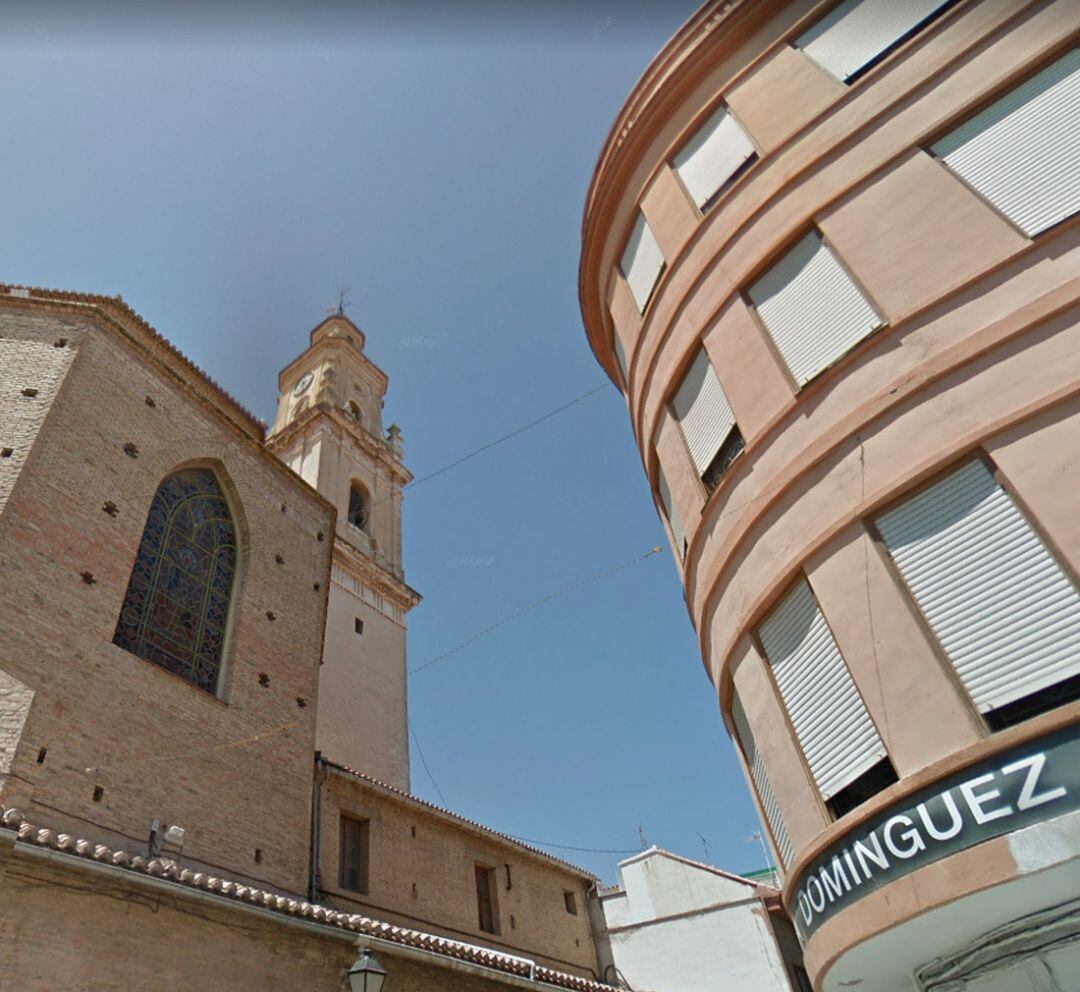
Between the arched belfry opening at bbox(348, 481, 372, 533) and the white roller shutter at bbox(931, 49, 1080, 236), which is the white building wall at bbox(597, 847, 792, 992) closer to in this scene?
the arched belfry opening at bbox(348, 481, 372, 533)

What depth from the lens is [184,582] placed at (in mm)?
12500

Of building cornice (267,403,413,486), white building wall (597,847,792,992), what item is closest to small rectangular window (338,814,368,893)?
white building wall (597,847,792,992)

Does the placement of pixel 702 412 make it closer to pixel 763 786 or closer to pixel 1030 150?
pixel 1030 150

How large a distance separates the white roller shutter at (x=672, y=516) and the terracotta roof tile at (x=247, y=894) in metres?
5.60

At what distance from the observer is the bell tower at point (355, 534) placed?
2136 centimetres

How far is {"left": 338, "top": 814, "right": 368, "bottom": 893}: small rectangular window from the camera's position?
1329 centimetres

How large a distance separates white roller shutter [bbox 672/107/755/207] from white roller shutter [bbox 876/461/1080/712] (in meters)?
4.48

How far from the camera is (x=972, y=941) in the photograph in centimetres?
502

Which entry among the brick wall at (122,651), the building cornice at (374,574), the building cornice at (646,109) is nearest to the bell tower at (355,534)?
the building cornice at (374,574)

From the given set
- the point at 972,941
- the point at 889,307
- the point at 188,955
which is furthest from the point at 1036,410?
the point at 188,955

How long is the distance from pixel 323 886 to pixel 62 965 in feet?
18.9

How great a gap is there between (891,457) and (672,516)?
3468 mm

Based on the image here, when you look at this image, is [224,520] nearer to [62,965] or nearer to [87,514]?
[87,514]

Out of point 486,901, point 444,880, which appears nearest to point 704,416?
point 444,880
